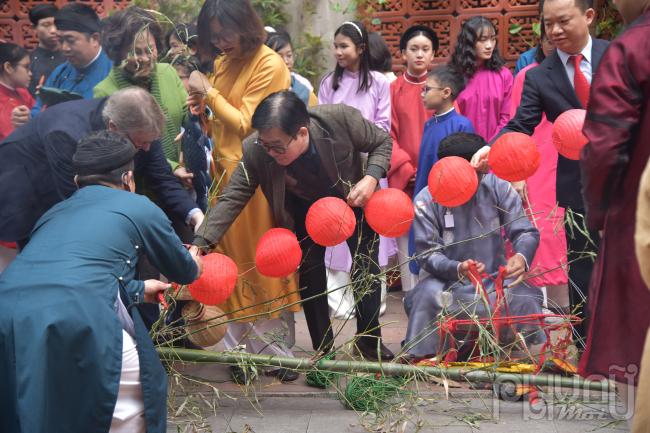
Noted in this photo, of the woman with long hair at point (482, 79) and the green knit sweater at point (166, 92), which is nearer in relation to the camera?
the green knit sweater at point (166, 92)

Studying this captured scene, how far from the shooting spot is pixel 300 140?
4.50m

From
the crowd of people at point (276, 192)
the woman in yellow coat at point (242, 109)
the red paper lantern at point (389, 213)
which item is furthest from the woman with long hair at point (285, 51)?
the red paper lantern at point (389, 213)

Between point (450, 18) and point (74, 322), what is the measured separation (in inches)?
201

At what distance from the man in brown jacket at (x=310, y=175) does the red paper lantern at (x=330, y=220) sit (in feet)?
0.32

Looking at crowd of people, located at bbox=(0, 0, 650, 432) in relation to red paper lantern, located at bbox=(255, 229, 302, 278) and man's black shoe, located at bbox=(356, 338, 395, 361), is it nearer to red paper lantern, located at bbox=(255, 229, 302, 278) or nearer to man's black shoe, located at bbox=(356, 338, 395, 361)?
man's black shoe, located at bbox=(356, 338, 395, 361)

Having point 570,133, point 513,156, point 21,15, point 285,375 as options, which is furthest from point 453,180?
point 21,15

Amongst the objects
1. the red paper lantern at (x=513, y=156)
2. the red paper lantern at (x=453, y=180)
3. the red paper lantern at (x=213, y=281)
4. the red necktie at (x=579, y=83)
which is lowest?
the red paper lantern at (x=213, y=281)

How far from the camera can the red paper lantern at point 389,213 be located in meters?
4.42

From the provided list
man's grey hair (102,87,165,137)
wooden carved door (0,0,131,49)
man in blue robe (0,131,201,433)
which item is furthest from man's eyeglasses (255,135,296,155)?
wooden carved door (0,0,131,49)

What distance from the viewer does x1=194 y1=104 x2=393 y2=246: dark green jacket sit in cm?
453

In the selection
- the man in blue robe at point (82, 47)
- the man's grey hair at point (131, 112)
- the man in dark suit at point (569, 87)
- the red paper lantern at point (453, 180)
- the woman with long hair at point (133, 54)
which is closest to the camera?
the man's grey hair at point (131, 112)

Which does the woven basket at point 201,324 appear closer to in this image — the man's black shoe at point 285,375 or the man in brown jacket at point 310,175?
the man in brown jacket at point 310,175

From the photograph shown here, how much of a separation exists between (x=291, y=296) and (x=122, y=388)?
1.86 metres

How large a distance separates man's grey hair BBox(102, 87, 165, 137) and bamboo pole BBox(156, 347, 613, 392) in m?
1.02
